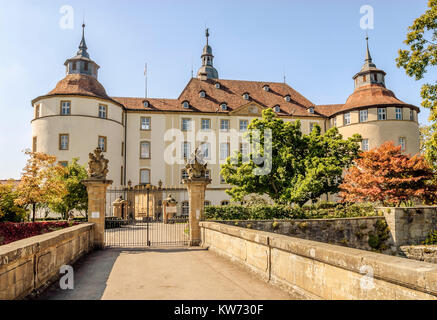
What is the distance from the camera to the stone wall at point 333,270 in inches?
140

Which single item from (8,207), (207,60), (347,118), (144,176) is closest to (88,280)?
(8,207)

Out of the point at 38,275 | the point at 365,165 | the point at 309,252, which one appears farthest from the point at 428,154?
the point at 38,275

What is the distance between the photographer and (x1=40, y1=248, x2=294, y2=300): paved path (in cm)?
610

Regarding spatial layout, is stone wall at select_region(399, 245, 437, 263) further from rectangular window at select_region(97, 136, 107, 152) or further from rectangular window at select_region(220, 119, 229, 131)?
rectangular window at select_region(97, 136, 107, 152)

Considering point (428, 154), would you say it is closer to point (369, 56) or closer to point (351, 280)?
point (351, 280)

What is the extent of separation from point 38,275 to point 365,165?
66.1ft

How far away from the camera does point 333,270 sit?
15.7 feet

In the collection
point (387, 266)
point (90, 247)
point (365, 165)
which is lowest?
point (90, 247)

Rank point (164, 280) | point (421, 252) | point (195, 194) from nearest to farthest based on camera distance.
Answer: point (164, 280) < point (195, 194) < point (421, 252)

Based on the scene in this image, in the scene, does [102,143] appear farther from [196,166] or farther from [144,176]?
[196,166]

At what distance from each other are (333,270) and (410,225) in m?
16.0

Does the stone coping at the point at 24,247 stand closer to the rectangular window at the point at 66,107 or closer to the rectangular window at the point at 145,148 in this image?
the rectangular window at the point at 66,107

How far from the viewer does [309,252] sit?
5.31m

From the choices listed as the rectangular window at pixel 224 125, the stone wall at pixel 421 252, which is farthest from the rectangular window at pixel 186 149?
the stone wall at pixel 421 252
